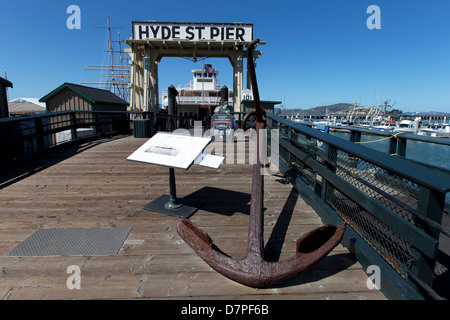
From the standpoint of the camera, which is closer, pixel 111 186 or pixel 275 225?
pixel 275 225

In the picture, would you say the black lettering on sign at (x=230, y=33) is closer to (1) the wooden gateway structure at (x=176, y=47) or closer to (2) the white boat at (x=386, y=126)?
(1) the wooden gateway structure at (x=176, y=47)

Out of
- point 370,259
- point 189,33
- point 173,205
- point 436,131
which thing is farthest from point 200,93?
point 370,259

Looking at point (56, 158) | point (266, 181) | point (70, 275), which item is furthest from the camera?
point (56, 158)

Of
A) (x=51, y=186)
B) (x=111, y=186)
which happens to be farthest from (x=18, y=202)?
(x=111, y=186)

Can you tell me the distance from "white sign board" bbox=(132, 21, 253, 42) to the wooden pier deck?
8792mm

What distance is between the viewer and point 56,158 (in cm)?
608

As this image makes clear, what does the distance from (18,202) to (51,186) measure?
0.70 m

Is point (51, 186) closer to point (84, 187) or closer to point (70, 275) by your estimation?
point (84, 187)

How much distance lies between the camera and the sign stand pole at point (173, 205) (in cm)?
315

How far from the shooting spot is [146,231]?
9.05 ft

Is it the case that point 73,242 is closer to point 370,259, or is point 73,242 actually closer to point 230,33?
point 370,259

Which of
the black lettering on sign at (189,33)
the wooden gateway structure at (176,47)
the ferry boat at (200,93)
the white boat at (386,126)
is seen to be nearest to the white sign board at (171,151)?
the wooden gateway structure at (176,47)

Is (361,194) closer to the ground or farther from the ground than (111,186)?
farther from the ground

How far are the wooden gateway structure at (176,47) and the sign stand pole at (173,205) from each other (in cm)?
963
